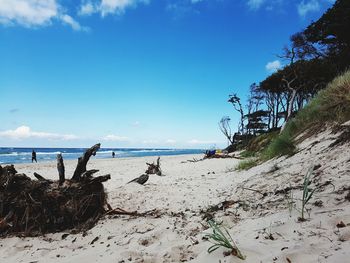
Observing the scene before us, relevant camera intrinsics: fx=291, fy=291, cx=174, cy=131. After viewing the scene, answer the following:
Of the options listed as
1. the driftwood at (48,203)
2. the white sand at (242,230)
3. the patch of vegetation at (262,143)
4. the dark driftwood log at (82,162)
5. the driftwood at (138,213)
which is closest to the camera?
the white sand at (242,230)

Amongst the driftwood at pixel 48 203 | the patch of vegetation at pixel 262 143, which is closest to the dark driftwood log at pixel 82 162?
the driftwood at pixel 48 203

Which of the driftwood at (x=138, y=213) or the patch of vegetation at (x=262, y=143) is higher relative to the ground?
the patch of vegetation at (x=262, y=143)

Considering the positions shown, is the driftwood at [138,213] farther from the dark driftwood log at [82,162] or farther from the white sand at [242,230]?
the dark driftwood log at [82,162]

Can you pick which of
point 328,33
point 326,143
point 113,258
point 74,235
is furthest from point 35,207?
point 328,33

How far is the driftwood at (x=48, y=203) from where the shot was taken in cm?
429

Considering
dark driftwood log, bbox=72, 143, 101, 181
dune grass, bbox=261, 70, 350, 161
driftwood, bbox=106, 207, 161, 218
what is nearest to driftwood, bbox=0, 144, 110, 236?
dark driftwood log, bbox=72, 143, 101, 181

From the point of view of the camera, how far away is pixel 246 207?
12.1 ft

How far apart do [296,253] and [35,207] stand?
12.3ft

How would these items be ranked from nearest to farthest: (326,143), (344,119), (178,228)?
1. (178,228)
2. (326,143)
3. (344,119)

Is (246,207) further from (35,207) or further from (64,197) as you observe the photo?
(35,207)

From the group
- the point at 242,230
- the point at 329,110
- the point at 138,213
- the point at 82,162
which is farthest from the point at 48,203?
the point at 329,110

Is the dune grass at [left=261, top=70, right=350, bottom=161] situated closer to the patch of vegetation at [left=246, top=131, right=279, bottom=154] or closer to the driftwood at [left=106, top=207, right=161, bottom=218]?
the driftwood at [left=106, top=207, right=161, bottom=218]

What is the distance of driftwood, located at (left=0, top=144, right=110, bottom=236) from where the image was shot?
4293 mm

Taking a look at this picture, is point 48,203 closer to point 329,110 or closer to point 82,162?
point 82,162
